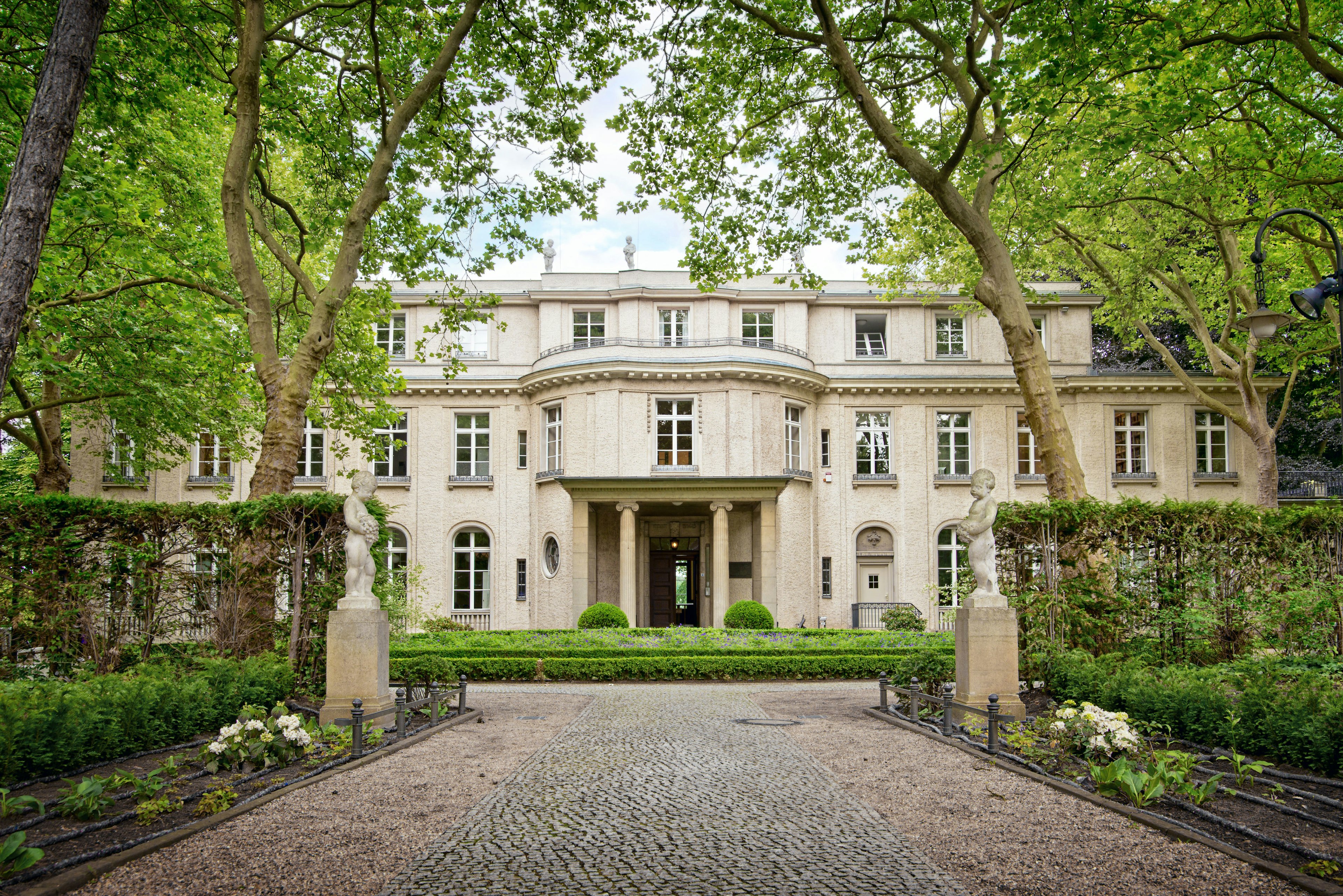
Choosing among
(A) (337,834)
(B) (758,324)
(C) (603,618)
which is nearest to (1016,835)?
(A) (337,834)

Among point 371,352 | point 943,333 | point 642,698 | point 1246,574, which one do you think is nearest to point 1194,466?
point 943,333

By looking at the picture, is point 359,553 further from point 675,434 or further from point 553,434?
point 553,434

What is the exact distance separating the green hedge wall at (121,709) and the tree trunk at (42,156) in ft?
11.9

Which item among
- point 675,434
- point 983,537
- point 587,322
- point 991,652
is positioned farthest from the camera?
point 587,322

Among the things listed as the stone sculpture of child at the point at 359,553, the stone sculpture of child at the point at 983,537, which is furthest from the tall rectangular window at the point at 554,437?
the stone sculpture of child at the point at 983,537

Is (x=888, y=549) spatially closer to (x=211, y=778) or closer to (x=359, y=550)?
(x=359, y=550)

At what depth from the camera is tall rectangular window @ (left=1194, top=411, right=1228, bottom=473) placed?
2834 cm

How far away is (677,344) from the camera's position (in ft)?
92.9

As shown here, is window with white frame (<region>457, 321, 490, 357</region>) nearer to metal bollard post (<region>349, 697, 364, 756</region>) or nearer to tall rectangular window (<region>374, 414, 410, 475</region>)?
tall rectangular window (<region>374, 414, 410, 475</region>)

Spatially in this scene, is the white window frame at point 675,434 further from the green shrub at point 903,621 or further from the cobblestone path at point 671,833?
the cobblestone path at point 671,833

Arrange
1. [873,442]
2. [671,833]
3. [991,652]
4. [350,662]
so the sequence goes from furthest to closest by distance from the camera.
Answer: [873,442], [991,652], [350,662], [671,833]

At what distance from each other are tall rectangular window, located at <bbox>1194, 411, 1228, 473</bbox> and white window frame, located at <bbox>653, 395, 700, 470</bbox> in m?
17.2

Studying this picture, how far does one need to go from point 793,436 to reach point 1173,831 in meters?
21.9

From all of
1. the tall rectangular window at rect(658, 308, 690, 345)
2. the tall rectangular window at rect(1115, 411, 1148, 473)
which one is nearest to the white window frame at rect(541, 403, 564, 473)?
the tall rectangular window at rect(658, 308, 690, 345)
